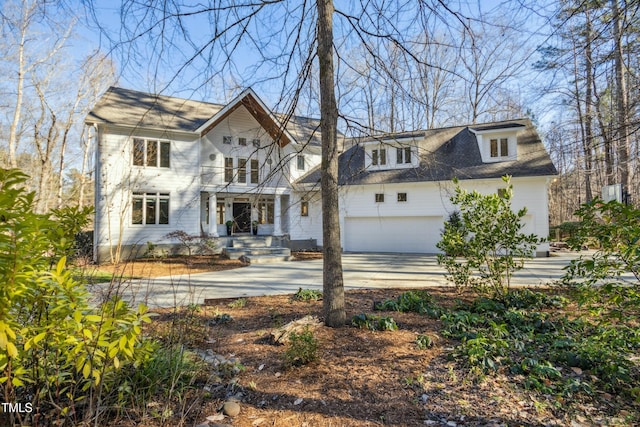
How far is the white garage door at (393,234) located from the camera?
55.7 feet

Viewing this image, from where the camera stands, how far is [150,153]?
15.4m

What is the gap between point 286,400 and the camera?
110 inches

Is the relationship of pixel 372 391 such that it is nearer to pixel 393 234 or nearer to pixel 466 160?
pixel 393 234

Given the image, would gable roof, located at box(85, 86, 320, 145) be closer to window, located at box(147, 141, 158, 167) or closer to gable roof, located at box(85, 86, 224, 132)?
gable roof, located at box(85, 86, 224, 132)

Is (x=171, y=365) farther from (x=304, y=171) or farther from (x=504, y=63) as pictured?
(x=304, y=171)

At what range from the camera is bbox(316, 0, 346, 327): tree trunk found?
436 centimetres

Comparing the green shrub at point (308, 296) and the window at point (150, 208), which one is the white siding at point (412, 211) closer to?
the window at point (150, 208)

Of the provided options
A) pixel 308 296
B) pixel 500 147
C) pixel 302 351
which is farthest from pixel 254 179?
pixel 302 351

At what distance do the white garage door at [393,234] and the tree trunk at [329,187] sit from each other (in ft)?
40.2

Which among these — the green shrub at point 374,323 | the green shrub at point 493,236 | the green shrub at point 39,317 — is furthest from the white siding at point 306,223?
the green shrub at point 39,317

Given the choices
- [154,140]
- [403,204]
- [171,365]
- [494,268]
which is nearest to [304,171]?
[403,204]

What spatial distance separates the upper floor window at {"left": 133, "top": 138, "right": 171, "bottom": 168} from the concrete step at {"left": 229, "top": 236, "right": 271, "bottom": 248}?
191 inches

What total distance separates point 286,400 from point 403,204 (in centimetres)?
1543

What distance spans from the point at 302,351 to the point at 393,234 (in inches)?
593
